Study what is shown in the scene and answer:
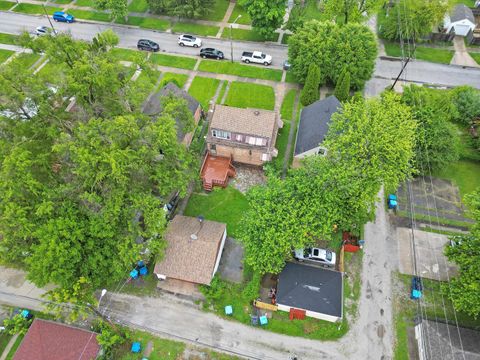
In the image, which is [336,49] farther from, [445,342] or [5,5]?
[5,5]

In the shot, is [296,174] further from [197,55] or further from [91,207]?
[197,55]

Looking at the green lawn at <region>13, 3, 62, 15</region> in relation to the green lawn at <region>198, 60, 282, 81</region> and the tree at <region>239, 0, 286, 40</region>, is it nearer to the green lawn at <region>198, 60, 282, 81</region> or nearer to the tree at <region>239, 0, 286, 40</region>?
the green lawn at <region>198, 60, 282, 81</region>

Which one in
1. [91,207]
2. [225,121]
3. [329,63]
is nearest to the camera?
[91,207]

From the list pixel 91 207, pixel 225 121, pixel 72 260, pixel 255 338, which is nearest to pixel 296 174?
pixel 225 121

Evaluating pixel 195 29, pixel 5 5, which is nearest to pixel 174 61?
pixel 195 29

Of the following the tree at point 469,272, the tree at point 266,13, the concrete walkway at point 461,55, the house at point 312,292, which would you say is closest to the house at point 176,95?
the tree at point 266,13

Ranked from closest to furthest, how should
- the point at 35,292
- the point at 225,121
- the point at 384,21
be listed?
the point at 35,292 < the point at 225,121 < the point at 384,21

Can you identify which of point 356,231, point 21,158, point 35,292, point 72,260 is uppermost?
point 356,231

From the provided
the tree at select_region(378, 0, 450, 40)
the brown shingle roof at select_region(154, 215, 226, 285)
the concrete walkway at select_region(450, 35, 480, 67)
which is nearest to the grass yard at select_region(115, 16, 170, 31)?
the tree at select_region(378, 0, 450, 40)
